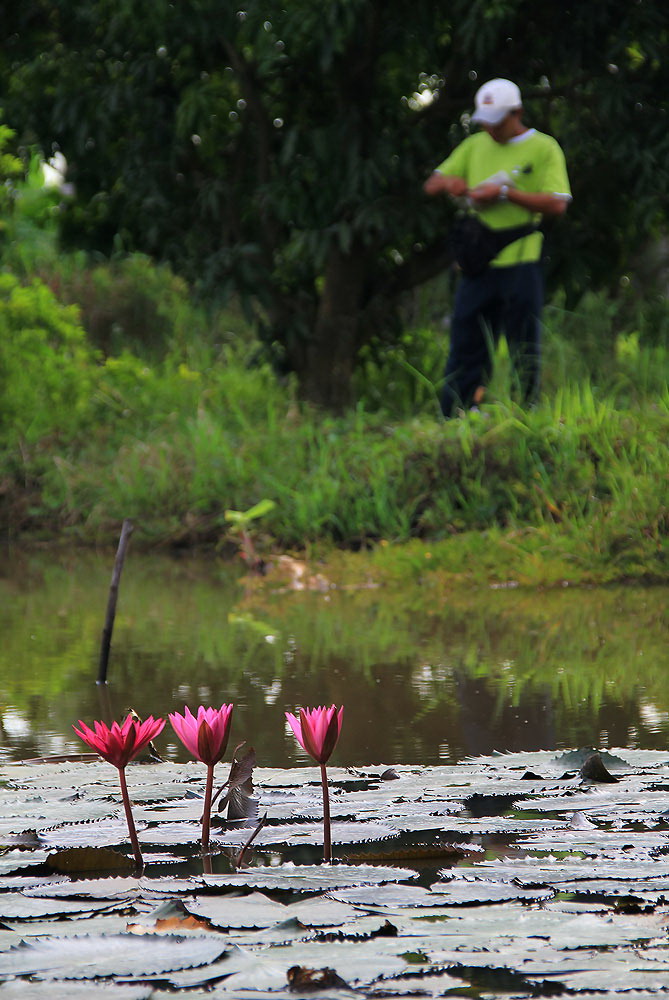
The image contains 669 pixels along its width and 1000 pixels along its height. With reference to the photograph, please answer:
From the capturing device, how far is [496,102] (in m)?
7.20

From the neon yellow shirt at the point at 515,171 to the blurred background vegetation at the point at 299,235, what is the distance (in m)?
0.67

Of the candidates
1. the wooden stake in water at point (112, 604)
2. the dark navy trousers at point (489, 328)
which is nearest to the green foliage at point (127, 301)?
the dark navy trousers at point (489, 328)

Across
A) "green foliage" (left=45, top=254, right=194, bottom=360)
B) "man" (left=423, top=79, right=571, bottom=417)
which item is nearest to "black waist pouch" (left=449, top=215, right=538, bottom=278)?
"man" (left=423, top=79, right=571, bottom=417)

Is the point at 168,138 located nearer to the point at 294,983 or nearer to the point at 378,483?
the point at 378,483

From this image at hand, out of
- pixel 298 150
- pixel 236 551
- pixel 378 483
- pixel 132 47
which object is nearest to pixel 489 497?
pixel 378 483

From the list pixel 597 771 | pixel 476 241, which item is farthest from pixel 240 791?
pixel 476 241

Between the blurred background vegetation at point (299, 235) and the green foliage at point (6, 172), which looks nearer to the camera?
the blurred background vegetation at point (299, 235)

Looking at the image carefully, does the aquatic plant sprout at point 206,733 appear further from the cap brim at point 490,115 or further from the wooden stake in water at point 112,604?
the cap brim at point 490,115

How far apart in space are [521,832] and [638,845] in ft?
0.60

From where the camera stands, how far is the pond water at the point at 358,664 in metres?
3.18

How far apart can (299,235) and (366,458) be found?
74.5 inches

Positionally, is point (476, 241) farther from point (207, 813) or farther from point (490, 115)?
point (207, 813)

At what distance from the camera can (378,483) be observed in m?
6.78

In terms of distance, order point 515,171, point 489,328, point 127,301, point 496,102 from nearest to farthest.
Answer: point 496,102 < point 515,171 < point 489,328 < point 127,301
